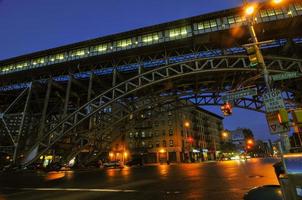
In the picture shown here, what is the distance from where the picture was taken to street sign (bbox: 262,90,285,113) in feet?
21.6

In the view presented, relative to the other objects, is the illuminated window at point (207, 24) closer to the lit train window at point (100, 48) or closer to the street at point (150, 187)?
the lit train window at point (100, 48)

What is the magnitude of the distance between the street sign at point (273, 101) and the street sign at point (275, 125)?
0.89 ft

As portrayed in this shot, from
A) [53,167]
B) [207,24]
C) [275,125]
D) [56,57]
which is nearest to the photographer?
[275,125]

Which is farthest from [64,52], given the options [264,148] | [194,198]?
[264,148]

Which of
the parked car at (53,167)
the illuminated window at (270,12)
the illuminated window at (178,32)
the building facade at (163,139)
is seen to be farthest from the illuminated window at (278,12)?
the building facade at (163,139)

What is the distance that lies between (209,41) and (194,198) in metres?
22.5

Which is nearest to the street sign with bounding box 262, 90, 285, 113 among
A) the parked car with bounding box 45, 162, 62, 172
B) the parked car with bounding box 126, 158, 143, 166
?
the parked car with bounding box 45, 162, 62, 172

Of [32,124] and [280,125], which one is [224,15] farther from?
[32,124]

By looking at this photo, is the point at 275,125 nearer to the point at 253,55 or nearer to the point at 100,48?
the point at 253,55

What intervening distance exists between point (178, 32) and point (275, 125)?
988 inches

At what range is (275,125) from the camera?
6117mm

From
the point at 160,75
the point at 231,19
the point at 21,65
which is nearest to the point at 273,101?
the point at 160,75

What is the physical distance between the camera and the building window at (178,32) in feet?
95.2

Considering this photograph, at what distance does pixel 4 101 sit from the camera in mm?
42844
